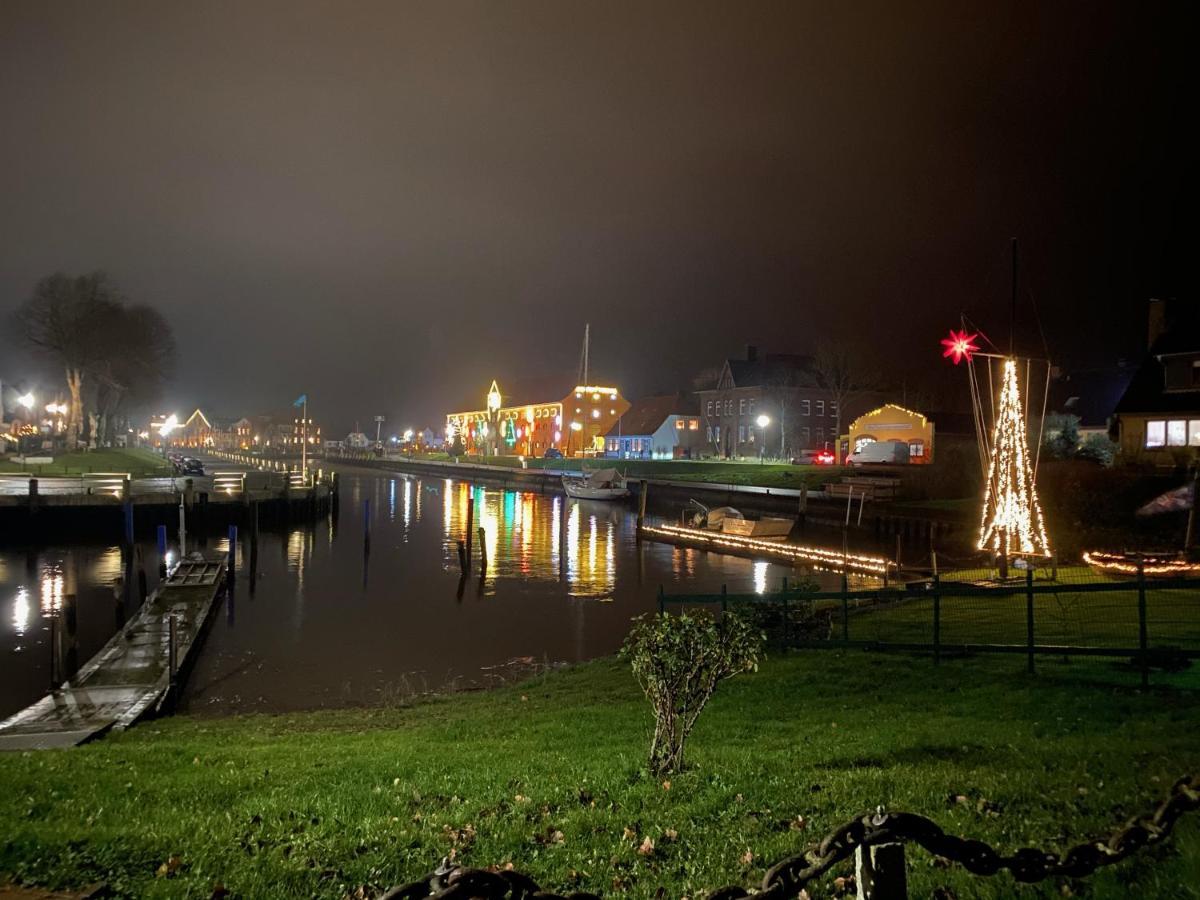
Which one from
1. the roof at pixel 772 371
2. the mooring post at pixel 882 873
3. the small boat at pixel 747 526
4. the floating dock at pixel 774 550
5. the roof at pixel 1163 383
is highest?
the roof at pixel 772 371

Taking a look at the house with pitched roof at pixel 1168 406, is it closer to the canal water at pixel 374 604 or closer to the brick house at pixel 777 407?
the canal water at pixel 374 604

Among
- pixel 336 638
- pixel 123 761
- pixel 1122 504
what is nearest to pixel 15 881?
pixel 123 761

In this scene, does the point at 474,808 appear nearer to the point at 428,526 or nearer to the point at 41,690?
the point at 41,690

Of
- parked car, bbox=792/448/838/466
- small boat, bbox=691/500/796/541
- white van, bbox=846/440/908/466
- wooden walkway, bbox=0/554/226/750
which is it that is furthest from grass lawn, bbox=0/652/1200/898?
parked car, bbox=792/448/838/466

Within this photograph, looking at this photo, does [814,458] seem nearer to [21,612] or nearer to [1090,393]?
[1090,393]

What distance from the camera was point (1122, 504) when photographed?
36.6 m

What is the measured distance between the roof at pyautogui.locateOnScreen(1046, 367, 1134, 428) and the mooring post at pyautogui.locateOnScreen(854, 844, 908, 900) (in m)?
65.8

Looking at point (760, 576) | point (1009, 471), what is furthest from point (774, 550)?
point (1009, 471)

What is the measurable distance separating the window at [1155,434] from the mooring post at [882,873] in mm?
46652

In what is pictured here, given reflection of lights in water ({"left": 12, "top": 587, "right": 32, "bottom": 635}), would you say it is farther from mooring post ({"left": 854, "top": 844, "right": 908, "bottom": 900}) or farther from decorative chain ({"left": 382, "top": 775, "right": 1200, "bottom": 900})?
mooring post ({"left": 854, "top": 844, "right": 908, "bottom": 900})

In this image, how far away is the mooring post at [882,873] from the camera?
3131 millimetres

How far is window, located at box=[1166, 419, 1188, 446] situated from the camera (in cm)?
4144

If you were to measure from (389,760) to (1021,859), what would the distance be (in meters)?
8.05

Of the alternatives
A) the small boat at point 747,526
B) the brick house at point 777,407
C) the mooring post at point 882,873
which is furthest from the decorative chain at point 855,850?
the brick house at point 777,407
